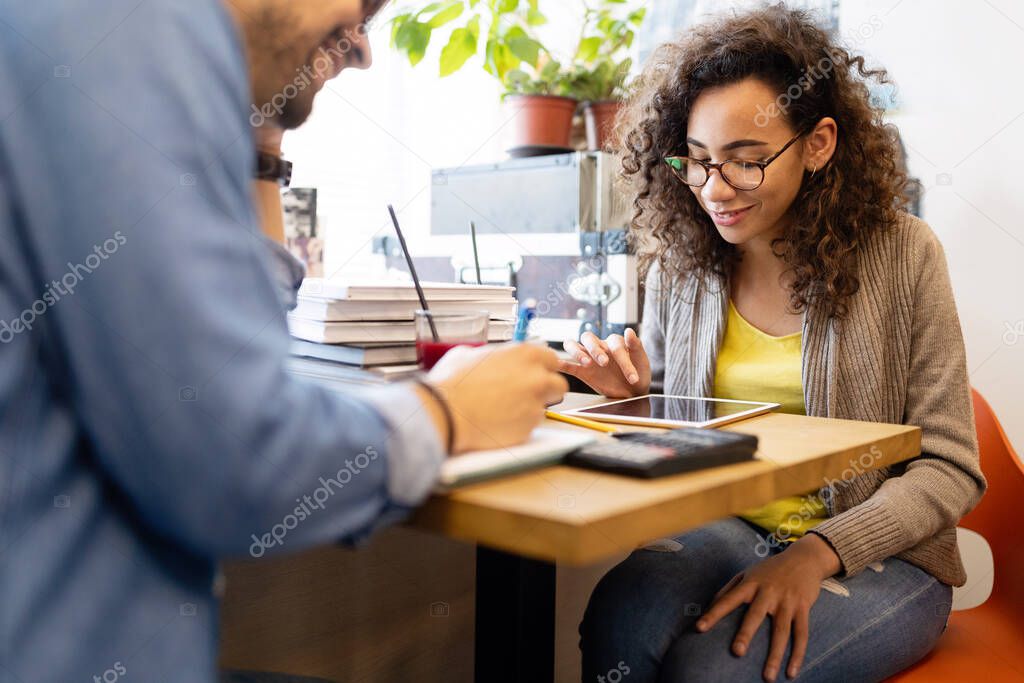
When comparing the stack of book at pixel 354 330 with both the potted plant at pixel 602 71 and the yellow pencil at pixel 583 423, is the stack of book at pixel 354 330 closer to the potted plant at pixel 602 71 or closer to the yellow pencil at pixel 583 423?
the yellow pencil at pixel 583 423

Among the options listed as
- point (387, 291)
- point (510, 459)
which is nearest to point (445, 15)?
point (387, 291)

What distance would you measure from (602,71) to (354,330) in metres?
1.71

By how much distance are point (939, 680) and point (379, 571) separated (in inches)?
30.7

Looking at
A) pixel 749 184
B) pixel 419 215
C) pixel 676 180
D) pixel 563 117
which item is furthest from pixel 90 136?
pixel 419 215

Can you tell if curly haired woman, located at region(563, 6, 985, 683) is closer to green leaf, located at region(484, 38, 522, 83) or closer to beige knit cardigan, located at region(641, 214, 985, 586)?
beige knit cardigan, located at region(641, 214, 985, 586)

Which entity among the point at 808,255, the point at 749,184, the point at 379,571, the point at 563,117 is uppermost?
the point at 563,117

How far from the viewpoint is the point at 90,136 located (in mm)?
519

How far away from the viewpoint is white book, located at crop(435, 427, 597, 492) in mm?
647

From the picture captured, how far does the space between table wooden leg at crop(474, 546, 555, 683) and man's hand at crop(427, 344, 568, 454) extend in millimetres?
222

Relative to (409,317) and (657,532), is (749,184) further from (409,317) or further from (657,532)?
(657,532)

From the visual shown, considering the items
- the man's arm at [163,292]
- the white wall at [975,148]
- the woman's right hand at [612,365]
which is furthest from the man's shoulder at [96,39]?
the white wall at [975,148]

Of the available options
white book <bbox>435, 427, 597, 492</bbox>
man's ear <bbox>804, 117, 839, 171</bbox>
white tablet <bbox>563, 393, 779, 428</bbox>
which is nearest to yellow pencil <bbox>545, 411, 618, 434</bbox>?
white tablet <bbox>563, 393, 779, 428</bbox>

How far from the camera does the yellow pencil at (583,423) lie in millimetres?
914

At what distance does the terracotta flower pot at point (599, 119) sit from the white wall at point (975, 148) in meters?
0.69
